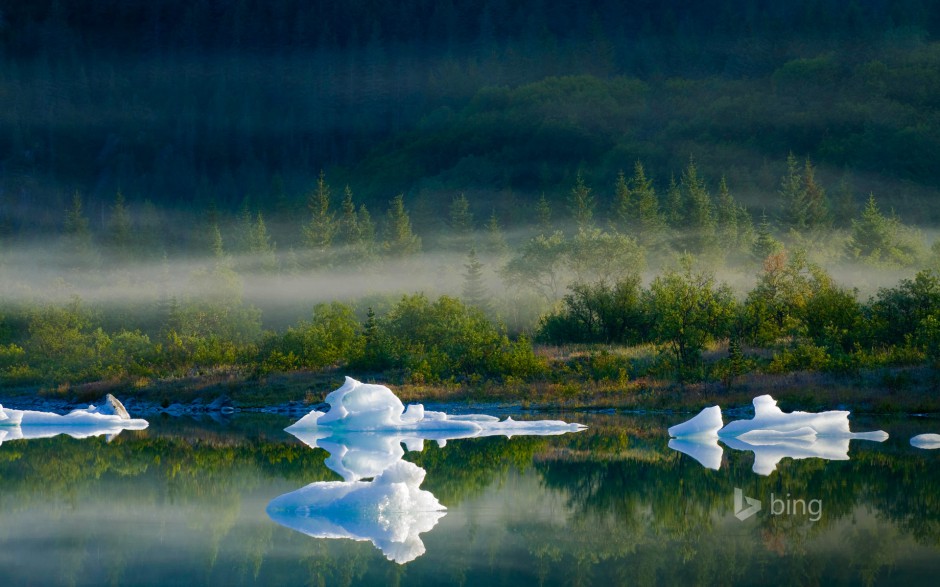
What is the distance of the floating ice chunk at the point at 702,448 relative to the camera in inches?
1102

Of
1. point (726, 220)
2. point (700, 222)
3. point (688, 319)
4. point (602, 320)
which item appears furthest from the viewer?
point (726, 220)

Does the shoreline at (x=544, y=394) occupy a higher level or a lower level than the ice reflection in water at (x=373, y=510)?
lower

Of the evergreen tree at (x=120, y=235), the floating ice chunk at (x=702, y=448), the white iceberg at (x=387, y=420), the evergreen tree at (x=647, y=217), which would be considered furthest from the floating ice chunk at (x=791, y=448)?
the evergreen tree at (x=120, y=235)

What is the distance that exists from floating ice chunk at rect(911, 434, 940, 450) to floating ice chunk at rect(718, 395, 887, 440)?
5.11 ft

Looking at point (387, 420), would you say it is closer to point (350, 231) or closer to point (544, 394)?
point (544, 394)

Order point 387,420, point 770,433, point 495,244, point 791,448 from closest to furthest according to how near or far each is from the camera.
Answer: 1. point 791,448
2. point 770,433
3. point 387,420
4. point 495,244

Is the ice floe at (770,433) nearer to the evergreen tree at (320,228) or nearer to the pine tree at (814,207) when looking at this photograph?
the pine tree at (814,207)

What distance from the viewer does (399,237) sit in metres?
127

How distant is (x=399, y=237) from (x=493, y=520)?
10774cm

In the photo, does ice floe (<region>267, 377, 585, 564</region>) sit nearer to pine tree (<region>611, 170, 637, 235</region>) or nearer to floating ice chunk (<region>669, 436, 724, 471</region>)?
floating ice chunk (<region>669, 436, 724, 471</region>)

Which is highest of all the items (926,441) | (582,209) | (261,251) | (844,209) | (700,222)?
(582,209)

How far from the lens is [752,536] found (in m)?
18.5
